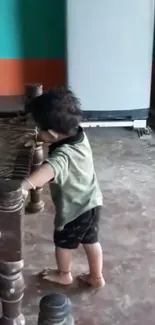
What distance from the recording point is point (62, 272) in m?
1.87

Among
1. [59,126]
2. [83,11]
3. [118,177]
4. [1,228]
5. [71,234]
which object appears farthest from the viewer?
[83,11]

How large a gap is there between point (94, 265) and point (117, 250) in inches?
10.8

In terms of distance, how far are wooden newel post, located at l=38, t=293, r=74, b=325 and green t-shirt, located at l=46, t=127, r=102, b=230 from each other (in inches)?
15.3

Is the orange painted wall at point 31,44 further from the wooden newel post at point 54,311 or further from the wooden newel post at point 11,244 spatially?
the wooden newel post at point 54,311

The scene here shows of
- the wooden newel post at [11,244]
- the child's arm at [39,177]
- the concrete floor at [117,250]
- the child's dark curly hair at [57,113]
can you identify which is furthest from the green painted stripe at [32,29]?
the wooden newel post at [11,244]

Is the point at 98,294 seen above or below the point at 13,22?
below

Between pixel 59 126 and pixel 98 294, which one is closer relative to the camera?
pixel 59 126

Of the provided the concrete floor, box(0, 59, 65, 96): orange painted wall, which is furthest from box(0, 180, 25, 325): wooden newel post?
box(0, 59, 65, 96): orange painted wall

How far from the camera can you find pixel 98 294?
1.81 m

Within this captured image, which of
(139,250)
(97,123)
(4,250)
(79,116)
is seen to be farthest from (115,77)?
(4,250)

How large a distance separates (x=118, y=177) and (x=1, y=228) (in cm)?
150

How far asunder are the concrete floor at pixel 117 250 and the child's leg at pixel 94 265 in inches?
1.3

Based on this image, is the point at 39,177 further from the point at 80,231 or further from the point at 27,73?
the point at 27,73

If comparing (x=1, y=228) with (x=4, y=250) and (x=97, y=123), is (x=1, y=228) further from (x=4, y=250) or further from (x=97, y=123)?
(x=97, y=123)
